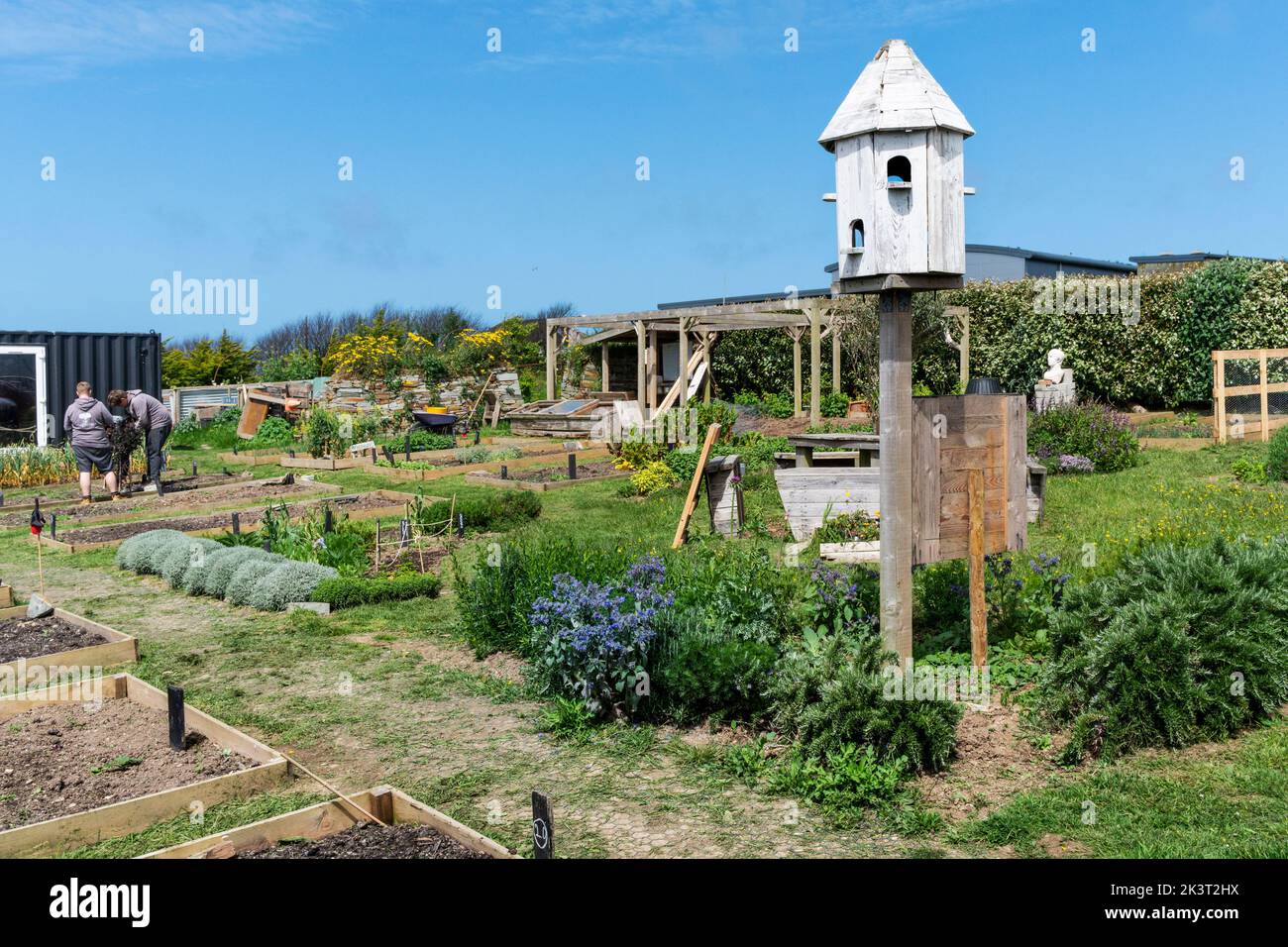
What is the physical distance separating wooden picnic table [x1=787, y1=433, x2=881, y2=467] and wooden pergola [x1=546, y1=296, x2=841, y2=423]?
9.18 meters

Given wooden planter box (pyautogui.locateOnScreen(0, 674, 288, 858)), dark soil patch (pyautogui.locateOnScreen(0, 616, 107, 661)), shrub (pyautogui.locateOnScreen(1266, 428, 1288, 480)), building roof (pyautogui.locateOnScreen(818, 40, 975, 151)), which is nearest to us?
wooden planter box (pyautogui.locateOnScreen(0, 674, 288, 858))

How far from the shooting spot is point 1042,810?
4621 millimetres

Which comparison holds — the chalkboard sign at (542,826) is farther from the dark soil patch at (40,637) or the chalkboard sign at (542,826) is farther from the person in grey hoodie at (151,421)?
the person in grey hoodie at (151,421)


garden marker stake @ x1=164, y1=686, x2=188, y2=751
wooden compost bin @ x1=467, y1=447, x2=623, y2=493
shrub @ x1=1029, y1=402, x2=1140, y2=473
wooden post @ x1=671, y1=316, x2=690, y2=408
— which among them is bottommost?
garden marker stake @ x1=164, y1=686, x2=188, y2=751

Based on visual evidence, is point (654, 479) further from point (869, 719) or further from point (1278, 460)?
point (869, 719)

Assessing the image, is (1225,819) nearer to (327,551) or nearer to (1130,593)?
(1130,593)

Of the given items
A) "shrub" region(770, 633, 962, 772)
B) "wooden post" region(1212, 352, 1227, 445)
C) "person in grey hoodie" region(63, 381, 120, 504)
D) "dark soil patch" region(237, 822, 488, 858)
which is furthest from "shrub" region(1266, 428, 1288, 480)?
"person in grey hoodie" region(63, 381, 120, 504)

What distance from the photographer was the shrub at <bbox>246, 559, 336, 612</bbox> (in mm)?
8969

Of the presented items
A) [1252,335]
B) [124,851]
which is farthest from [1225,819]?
[1252,335]

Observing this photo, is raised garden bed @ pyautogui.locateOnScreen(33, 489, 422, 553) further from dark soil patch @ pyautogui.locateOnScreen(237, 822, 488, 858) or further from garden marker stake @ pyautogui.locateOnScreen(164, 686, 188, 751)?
dark soil patch @ pyautogui.locateOnScreen(237, 822, 488, 858)

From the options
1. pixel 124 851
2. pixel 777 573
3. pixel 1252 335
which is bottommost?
pixel 124 851

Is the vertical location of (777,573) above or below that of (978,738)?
above
